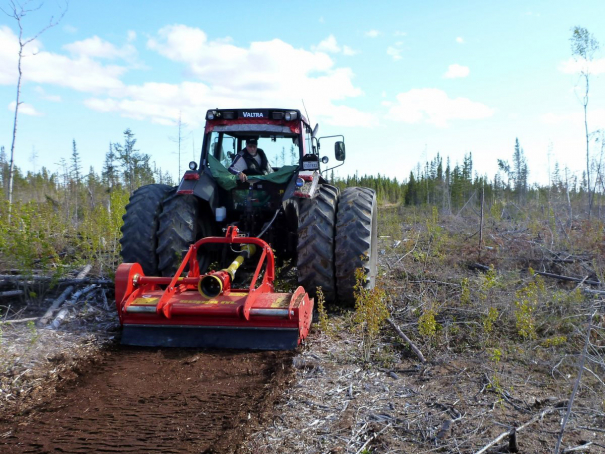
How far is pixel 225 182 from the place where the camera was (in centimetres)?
580

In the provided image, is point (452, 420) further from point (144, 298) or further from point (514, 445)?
point (144, 298)

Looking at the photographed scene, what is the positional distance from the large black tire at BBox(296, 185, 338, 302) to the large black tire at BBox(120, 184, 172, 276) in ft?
5.78

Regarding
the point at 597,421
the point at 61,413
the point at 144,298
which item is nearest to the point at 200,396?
the point at 61,413

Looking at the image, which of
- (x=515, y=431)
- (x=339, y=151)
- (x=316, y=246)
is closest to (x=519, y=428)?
(x=515, y=431)

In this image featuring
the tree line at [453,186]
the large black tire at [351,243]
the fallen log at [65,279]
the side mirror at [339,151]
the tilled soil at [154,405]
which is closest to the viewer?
the tilled soil at [154,405]

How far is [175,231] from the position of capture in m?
5.34

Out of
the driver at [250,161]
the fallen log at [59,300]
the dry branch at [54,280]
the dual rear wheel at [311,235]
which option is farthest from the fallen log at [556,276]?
the fallen log at [59,300]

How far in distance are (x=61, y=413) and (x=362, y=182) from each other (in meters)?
29.2

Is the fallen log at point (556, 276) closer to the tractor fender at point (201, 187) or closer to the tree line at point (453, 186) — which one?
the tractor fender at point (201, 187)

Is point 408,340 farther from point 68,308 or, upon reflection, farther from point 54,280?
point 54,280

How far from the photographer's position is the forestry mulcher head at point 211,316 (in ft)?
14.0

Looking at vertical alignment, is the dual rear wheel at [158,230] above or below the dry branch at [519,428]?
above

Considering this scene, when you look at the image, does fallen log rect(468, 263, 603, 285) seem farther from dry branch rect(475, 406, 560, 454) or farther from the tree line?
the tree line

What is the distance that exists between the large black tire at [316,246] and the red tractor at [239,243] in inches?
0.4
